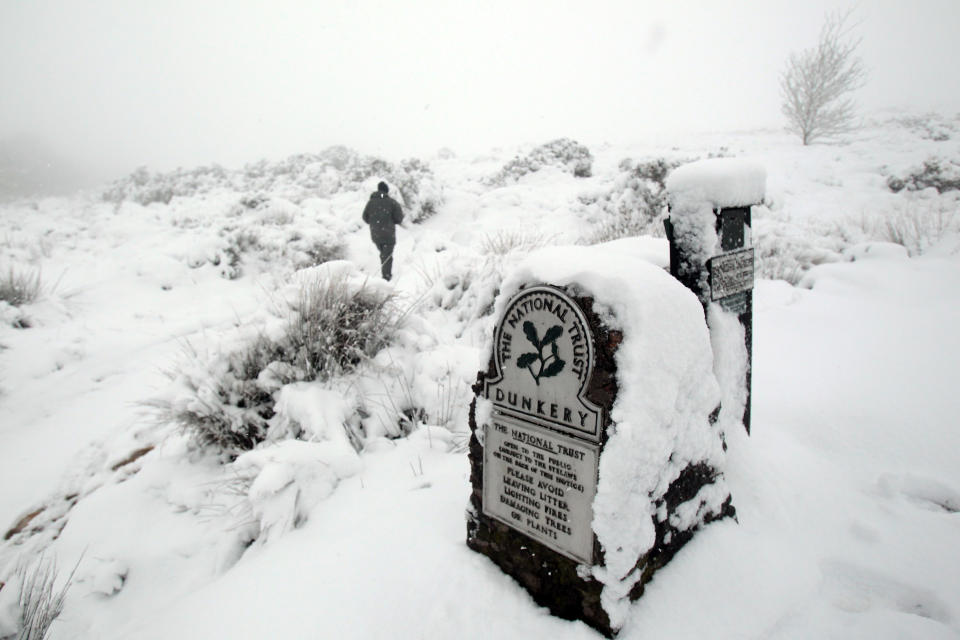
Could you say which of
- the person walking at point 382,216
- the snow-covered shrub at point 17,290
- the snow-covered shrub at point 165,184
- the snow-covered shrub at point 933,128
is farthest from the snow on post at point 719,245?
the snow-covered shrub at point 933,128

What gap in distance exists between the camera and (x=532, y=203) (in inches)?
398

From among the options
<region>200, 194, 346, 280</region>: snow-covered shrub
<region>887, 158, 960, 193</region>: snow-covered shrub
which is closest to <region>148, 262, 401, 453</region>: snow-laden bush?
<region>200, 194, 346, 280</region>: snow-covered shrub

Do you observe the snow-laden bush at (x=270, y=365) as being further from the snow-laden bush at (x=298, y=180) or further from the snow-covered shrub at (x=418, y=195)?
the snow-laden bush at (x=298, y=180)

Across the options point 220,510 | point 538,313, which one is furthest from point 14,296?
point 538,313

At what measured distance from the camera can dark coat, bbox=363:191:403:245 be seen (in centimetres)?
744

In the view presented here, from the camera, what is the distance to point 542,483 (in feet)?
5.12

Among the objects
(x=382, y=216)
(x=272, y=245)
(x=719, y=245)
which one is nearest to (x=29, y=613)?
(x=719, y=245)

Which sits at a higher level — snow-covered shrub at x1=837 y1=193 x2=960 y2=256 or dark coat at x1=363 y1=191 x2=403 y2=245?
dark coat at x1=363 y1=191 x2=403 y2=245

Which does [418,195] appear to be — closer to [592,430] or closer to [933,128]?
[592,430]

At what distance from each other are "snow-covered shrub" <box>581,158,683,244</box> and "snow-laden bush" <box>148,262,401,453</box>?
4.58 metres

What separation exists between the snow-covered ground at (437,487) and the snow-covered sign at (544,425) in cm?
19

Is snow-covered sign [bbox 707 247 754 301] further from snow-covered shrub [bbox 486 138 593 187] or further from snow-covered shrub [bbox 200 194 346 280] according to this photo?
snow-covered shrub [bbox 486 138 593 187]

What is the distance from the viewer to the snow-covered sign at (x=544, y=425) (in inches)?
56.4

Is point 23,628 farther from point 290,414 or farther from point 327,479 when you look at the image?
point 290,414
